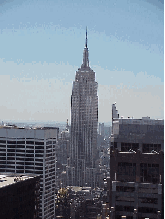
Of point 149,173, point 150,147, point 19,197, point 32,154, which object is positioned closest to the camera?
point 149,173

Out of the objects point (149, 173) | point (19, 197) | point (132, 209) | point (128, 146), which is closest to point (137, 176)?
point (149, 173)

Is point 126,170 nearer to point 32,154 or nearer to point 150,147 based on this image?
point 150,147

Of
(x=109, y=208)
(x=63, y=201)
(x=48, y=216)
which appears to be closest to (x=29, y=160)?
(x=48, y=216)

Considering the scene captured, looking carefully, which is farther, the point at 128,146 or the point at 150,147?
the point at 128,146

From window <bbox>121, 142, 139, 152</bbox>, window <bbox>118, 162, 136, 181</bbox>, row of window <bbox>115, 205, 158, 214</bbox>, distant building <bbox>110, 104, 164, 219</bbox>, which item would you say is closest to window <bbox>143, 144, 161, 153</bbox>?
distant building <bbox>110, 104, 164, 219</bbox>

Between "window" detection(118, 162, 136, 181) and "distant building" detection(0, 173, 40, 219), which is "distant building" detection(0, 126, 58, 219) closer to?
"distant building" detection(0, 173, 40, 219)

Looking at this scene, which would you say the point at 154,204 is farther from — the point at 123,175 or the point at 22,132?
the point at 22,132
